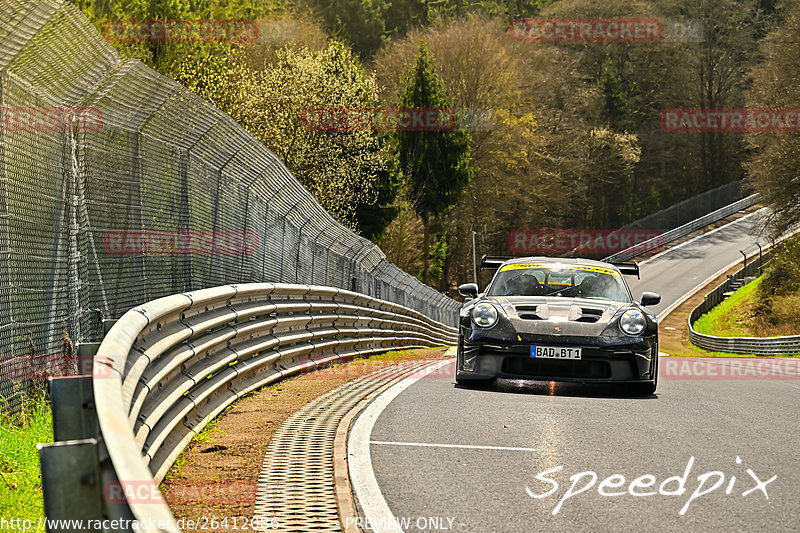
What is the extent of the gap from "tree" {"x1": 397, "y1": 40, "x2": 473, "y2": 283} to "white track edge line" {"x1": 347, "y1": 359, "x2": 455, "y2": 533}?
45.3 metres

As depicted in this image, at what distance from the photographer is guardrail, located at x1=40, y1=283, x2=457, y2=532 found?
290 cm

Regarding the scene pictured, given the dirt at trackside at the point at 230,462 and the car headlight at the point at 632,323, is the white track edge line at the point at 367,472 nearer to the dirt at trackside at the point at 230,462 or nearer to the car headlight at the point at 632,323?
the dirt at trackside at the point at 230,462

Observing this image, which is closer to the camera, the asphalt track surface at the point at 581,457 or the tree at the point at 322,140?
the asphalt track surface at the point at 581,457

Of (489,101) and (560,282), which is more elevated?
(489,101)

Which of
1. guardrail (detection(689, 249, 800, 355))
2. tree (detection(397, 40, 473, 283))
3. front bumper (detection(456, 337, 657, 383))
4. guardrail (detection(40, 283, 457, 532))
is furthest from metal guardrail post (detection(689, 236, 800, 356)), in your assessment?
front bumper (detection(456, 337, 657, 383))

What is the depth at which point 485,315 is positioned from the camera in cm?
970

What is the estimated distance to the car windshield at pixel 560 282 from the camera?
10.8 metres

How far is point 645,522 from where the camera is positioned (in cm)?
496

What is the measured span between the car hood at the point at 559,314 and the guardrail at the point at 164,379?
255 cm

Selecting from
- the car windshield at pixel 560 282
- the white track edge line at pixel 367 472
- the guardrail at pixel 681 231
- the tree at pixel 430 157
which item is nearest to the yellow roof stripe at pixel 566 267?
the car windshield at pixel 560 282

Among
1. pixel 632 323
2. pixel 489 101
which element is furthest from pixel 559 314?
pixel 489 101

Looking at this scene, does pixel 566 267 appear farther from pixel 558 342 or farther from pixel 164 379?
pixel 164 379

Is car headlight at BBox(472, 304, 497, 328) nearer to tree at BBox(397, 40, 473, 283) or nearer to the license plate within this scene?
the license plate

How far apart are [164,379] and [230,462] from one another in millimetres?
669
